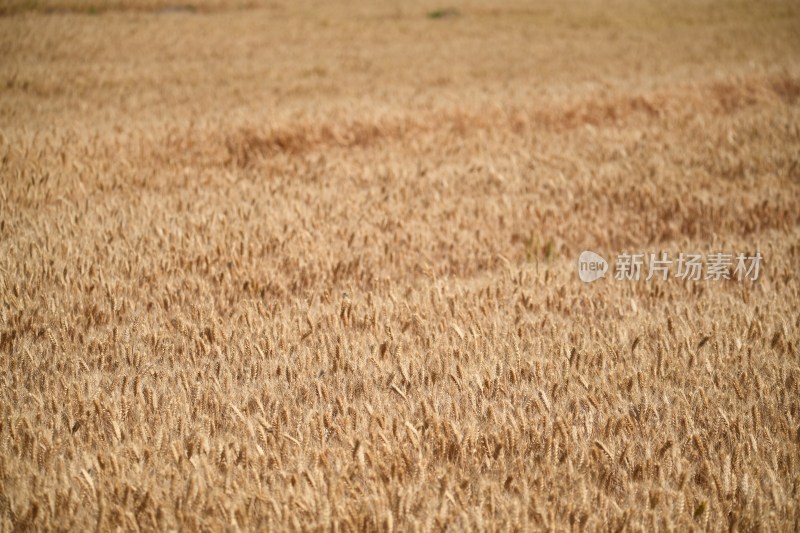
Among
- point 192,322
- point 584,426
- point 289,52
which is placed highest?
point 289,52

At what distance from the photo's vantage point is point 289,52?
43.4 ft

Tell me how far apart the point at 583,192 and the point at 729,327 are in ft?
8.73

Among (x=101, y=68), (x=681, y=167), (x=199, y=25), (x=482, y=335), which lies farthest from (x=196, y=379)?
(x=199, y=25)

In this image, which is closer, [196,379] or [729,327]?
[196,379]

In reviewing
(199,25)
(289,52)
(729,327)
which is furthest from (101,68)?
(729,327)

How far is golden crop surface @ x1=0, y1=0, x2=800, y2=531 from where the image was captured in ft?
6.29

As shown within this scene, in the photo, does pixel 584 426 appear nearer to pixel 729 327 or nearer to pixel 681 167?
pixel 729 327

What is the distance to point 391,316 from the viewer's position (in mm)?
3148

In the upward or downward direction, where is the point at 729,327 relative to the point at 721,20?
downward

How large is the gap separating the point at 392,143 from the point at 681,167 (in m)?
2.88

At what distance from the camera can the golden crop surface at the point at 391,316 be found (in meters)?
1.92

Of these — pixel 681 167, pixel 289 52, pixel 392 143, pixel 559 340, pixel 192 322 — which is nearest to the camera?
pixel 559 340

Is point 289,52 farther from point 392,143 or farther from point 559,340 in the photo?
point 559,340

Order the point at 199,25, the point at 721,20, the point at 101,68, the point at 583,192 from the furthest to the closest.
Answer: the point at 721,20 < the point at 199,25 < the point at 101,68 < the point at 583,192
